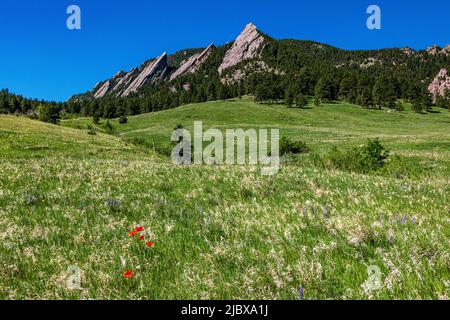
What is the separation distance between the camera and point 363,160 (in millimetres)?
20438

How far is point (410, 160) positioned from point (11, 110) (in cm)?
19383

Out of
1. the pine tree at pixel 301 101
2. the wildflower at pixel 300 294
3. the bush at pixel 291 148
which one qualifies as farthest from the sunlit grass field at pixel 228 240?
the pine tree at pixel 301 101

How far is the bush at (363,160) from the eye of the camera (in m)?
19.9

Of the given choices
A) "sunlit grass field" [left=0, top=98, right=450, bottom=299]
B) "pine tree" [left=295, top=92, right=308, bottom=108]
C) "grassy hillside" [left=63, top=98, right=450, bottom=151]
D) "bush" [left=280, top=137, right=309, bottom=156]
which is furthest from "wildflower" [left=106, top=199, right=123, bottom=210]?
"pine tree" [left=295, top=92, right=308, bottom=108]

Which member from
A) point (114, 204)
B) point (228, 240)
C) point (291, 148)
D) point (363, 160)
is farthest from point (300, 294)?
point (291, 148)

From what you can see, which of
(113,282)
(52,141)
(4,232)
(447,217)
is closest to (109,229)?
(4,232)

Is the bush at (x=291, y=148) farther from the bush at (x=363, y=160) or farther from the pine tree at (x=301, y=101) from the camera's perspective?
the pine tree at (x=301, y=101)

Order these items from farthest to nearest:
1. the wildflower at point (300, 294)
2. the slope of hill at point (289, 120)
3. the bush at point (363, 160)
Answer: the slope of hill at point (289, 120) → the bush at point (363, 160) → the wildflower at point (300, 294)

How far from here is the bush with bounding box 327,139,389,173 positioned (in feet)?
65.4

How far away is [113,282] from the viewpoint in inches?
159

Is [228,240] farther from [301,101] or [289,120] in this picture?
[301,101]

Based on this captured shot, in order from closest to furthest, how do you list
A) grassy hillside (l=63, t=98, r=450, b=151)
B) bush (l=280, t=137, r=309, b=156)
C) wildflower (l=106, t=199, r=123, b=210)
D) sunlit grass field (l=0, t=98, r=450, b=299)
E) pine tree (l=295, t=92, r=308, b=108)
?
sunlit grass field (l=0, t=98, r=450, b=299) < wildflower (l=106, t=199, r=123, b=210) < bush (l=280, t=137, r=309, b=156) < grassy hillside (l=63, t=98, r=450, b=151) < pine tree (l=295, t=92, r=308, b=108)

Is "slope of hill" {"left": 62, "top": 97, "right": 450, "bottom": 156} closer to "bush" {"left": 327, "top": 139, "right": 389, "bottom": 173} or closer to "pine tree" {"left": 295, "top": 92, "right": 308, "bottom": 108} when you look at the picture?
"pine tree" {"left": 295, "top": 92, "right": 308, "bottom": 108}

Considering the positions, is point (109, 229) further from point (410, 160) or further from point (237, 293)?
point (410, 160)
